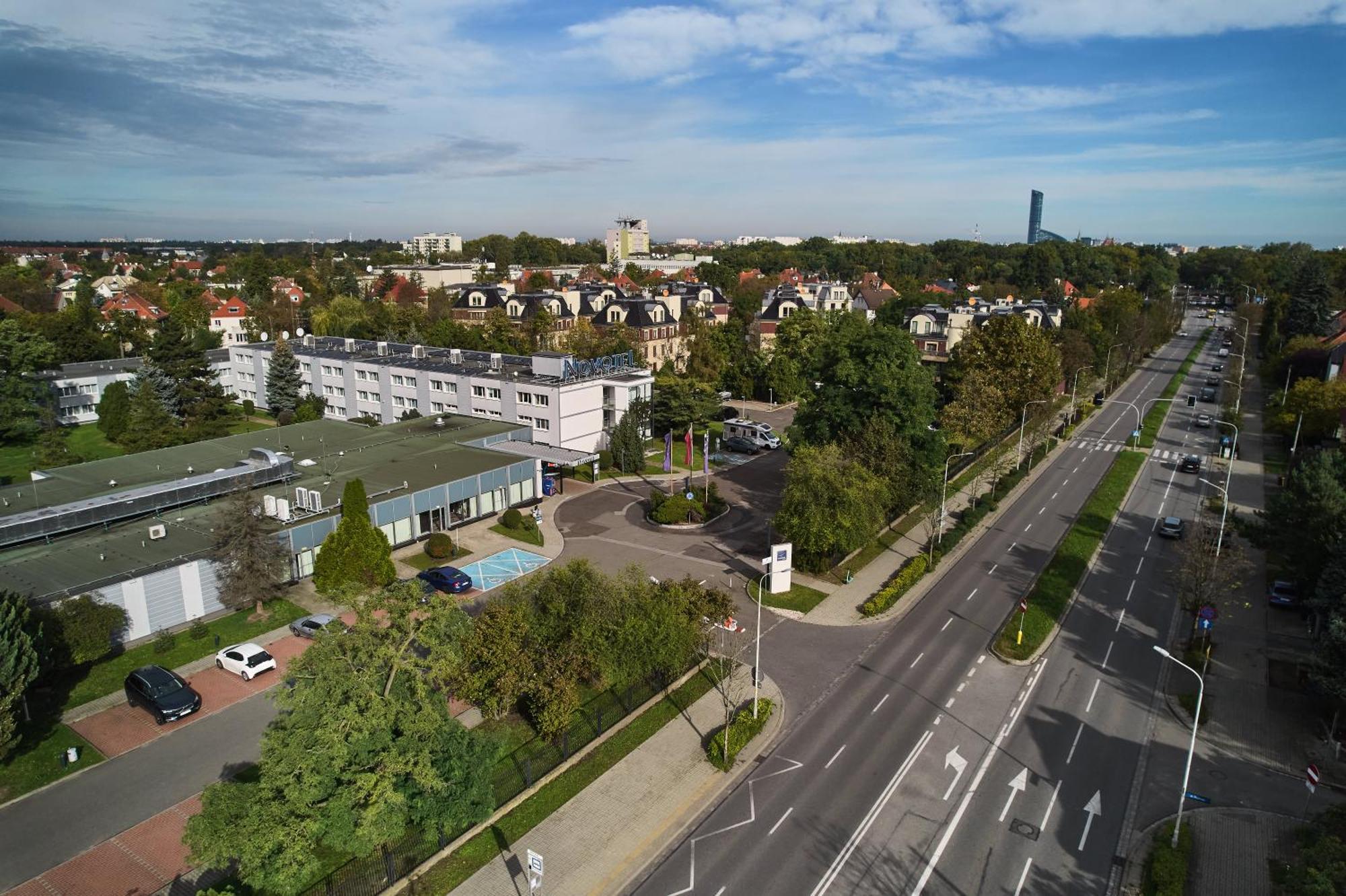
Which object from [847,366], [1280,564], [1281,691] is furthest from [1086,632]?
[847,366]

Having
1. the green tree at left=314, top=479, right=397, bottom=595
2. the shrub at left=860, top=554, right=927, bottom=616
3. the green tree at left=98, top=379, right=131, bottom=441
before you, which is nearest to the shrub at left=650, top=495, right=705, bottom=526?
Result: the shrub at left=860, top=554, right=927, bottom=616

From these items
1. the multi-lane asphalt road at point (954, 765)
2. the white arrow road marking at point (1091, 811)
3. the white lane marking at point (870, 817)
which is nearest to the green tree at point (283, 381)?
the multi-lane asphalt road at point (954, 765)

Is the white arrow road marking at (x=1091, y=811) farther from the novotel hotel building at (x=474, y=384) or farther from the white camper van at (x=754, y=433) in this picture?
the white camper van at (x=754, y=433)

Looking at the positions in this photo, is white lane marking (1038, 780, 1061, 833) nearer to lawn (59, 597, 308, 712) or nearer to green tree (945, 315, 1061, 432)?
lawn (59, 597, 308, 712)

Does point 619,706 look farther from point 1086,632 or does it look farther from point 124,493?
point 124,493

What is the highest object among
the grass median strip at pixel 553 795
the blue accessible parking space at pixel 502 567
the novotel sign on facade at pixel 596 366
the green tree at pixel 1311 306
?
the green tree at pixel 1311 306

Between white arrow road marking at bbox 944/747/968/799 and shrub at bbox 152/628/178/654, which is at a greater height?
shrub at bbox 152/628/178/654
